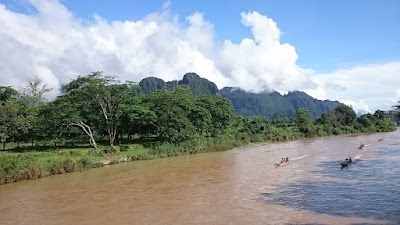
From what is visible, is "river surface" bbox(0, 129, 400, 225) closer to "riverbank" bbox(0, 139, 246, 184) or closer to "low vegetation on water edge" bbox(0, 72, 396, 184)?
"riverbank" bbox(0, 139, 246, 184)

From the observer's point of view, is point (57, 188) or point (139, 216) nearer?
point (139, 216)

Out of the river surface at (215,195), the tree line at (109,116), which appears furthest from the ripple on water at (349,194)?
the tree line at (109,116)

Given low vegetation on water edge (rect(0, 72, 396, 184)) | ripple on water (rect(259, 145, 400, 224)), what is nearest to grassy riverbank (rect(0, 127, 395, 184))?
low vegetation on water edge (rect(0, 72, 396, 184))

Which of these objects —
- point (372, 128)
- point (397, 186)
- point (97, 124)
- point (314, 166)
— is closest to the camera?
point (397, 186)

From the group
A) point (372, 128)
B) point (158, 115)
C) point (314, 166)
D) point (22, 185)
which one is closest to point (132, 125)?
point (158, 115)

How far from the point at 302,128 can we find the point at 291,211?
2046 inches

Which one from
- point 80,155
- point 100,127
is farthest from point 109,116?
point 80,155

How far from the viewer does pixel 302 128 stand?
63438mm

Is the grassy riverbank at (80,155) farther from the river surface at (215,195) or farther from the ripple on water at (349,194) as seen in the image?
the ripple on water at (349,194)

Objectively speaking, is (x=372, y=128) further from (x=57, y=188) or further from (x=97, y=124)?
(x=57, y=188)

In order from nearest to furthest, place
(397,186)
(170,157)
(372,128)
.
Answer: (397,186) → (170,157) → (372,128)

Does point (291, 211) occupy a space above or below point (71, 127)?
below

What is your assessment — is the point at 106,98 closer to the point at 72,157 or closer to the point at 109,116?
the point at 109,116

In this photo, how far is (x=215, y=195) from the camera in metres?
17.6
